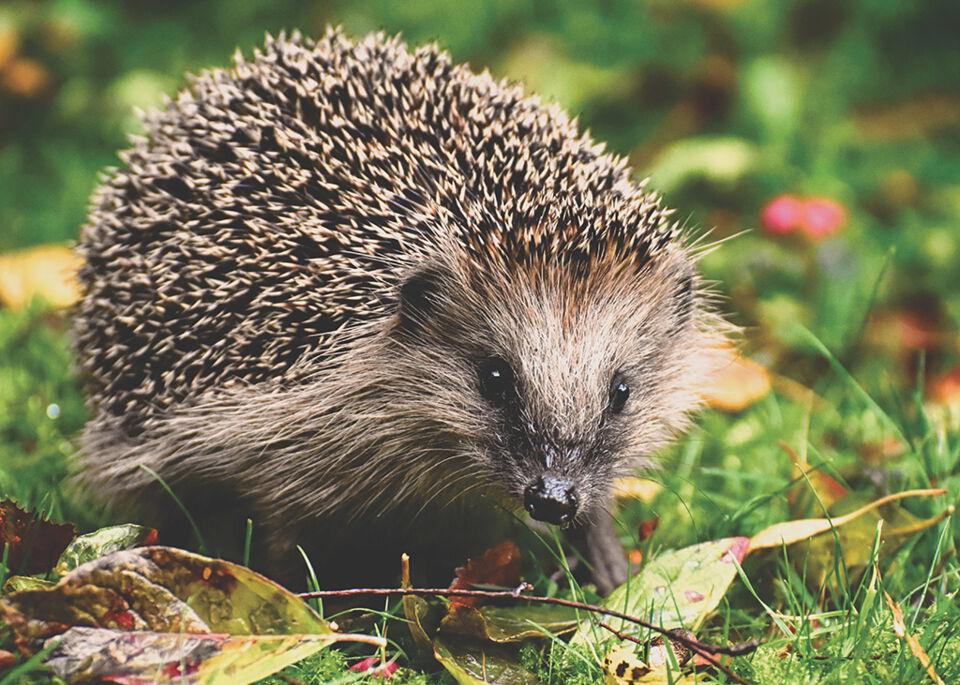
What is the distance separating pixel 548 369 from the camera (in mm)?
2705

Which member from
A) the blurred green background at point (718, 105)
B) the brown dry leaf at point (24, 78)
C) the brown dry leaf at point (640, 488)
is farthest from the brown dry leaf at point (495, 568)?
the brown dry leaf at point (24, 78)

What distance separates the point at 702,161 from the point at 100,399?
3.41 meters

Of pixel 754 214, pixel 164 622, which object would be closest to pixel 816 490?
pixel 164 622

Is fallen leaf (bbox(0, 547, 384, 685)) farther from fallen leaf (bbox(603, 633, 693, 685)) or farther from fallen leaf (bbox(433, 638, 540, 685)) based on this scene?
fallen leaf (bbox(603, 633, 693, 685))

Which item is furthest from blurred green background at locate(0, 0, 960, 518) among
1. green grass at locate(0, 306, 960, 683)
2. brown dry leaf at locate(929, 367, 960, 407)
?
green grass at locate(0, 306, 960, 683)

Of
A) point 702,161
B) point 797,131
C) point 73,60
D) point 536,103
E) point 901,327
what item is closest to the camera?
point 536,103

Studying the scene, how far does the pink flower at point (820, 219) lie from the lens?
517 cm

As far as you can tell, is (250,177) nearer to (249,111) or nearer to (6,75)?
(249,111)

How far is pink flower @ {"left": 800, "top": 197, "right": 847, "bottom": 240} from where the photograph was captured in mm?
5168

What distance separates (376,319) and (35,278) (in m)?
2.28

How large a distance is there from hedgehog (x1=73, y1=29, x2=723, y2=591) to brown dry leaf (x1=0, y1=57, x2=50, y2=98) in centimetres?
364

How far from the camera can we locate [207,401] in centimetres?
299

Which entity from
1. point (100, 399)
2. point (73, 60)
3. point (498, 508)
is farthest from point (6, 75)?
point (498, 508)

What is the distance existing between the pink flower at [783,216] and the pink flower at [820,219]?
29 millimetres
